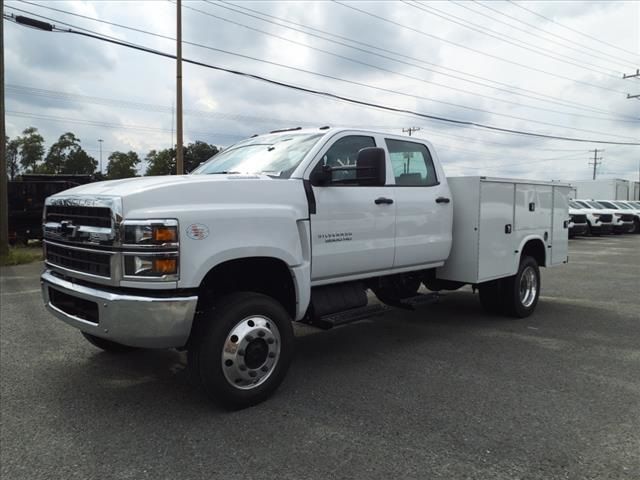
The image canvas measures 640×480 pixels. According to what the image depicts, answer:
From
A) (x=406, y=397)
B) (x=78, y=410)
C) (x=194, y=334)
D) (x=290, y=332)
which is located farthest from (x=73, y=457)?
(x=406, y=397)

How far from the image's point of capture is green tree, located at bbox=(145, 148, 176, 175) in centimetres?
5869

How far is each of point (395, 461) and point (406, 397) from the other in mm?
1017

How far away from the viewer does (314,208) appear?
4352mm

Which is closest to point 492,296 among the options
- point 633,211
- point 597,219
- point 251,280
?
point 251,280

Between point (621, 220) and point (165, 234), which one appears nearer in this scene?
point (165, 234)

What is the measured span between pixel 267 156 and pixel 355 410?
2.36 m

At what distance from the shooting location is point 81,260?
3.82 metres

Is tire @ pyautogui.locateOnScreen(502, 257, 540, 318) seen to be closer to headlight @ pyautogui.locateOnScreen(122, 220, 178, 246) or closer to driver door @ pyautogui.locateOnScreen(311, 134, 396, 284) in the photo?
driver door @ pyautogui.locateOnScreen(311, 134, 396, 284)

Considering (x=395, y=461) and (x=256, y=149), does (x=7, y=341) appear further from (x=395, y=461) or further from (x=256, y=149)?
(x=395, y=461)

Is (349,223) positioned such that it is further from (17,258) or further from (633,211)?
(633,211)

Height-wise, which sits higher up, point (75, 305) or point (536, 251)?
point (536, 251)

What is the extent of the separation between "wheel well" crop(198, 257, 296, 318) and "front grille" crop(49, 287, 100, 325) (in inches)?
29.0

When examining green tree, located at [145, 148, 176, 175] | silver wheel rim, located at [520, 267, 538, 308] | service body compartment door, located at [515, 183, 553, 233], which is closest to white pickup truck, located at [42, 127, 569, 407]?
service body compartment door, located at [515, 183, 553, 233]

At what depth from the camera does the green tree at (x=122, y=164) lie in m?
75.9
